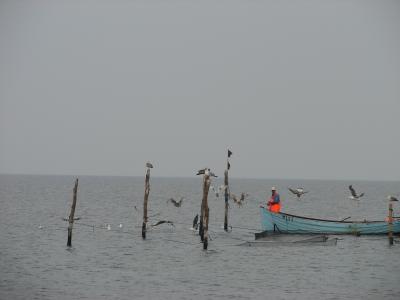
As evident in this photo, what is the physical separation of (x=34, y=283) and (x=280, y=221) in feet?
57.8

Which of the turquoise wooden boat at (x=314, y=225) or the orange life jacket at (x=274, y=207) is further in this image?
the turquoise wooden boat at (x=314, y=225)

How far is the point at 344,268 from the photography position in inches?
1264

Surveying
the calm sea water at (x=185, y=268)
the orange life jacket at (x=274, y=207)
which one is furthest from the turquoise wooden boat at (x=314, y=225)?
the calm sea water at (x=185, y=268)

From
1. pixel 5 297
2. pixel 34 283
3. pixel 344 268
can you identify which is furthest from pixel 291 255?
pixel 5 297

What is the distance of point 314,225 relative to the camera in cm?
4206

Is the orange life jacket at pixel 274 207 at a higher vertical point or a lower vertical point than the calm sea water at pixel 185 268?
higher

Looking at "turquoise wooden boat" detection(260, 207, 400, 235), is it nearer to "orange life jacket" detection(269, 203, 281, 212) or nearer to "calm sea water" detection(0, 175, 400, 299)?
"orange life jacket" detection(269, 203, 281, 212)

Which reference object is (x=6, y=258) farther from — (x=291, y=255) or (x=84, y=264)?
(x=291, y=255)

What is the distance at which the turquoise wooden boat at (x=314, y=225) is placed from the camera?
136ft

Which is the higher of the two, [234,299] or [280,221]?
[280,221]

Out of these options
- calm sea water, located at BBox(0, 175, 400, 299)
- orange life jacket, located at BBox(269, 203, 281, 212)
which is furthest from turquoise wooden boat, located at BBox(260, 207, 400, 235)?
calm sea water, located at BBox(0, 175, 400, 299)

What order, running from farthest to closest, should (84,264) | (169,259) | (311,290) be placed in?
(169,259) < (84,264) < (311,290)

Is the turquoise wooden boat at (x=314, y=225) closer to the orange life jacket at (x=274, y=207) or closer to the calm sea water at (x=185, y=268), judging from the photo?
the orange life jacket at (x=274, y=207)

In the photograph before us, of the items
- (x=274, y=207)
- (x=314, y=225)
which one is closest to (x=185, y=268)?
(x=274, y=207)
